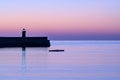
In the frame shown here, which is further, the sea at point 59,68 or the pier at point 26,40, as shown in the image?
the pier at point 26,40

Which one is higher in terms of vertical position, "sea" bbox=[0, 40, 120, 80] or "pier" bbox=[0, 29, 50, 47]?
"pier" bbox=[0, 29, 50, 47]

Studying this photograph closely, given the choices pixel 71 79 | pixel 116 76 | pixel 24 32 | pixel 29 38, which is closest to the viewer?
pixel 71 79

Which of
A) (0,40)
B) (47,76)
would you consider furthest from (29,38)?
(47,76)

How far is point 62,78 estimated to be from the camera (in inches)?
803

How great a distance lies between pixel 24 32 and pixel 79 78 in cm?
3247

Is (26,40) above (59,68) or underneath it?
above

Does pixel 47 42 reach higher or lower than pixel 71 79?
higher

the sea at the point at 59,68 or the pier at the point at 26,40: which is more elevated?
the pier at the point at 26,40

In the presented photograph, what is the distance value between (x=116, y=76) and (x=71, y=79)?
3.08 m

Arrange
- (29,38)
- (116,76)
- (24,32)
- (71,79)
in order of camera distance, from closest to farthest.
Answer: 1. (71,79)
2. (116,76)
3. (24,32)
4. (29,38)

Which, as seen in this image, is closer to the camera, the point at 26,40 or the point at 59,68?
the point at 59,68

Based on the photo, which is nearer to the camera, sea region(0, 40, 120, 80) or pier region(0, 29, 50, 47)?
sea region(0, 40, 120, 80)

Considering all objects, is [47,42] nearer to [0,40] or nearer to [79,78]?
[0,40]

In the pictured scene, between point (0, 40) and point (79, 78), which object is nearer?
point (79, 78)
